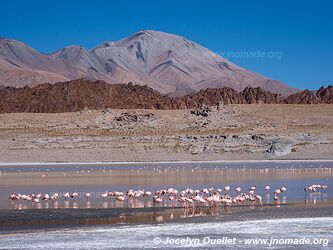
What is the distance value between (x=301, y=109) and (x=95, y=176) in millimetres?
49150

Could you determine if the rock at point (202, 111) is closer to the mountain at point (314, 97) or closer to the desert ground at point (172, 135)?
the desert ground at point (172, 135)

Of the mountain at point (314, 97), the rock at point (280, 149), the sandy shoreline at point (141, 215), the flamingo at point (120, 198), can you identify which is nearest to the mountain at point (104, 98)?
the mountain at point (314, 97)

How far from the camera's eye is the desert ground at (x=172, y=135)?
5581 centimetres

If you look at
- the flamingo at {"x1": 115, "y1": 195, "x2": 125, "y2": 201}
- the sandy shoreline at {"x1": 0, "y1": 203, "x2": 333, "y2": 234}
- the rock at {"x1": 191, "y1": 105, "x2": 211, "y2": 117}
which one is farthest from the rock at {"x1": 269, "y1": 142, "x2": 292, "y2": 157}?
the sandy shoreline at {"x1": 0, "y1": 203, "x2": 333, "y2": 234}

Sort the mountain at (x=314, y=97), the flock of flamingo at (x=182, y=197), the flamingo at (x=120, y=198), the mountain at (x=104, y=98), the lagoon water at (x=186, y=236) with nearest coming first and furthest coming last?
the lagoon water at (x=186, y=236) → the flock of flamingo at (x=182, y=197) → the flamingo at (x=120, y=198) → the mountain at (x=314, y=97) → the mountain at (x=104, y=98)

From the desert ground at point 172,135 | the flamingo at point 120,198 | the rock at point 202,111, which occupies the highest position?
the rock at point 202,111

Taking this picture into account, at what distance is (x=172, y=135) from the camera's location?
66.3 m

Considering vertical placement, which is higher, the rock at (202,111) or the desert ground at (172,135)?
the rock at (202,111)

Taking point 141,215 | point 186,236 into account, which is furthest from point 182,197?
point 186,236

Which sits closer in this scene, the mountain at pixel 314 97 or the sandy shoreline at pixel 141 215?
the sandy shoreline at pixel 141 215

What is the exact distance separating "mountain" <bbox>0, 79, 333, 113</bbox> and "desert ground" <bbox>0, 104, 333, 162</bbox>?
16.8 meters

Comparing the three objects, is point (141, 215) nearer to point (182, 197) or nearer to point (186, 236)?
Answer: point (182, 197)

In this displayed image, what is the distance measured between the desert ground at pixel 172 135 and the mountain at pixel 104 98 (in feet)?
55.3

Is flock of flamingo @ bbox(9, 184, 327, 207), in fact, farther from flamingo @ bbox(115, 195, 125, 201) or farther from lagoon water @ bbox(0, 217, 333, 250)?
lagoon water @ bbox(0, 217, 333, 250)
